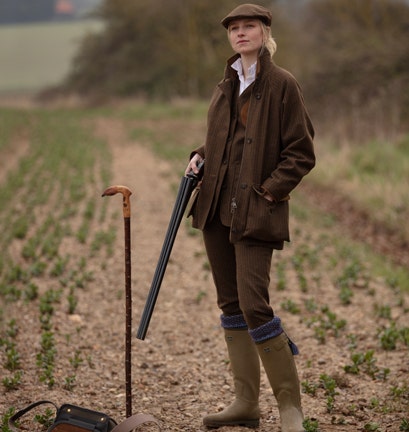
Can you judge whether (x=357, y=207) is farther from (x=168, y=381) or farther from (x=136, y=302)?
(x=168, y=381)

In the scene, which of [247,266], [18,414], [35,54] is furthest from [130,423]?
[35,54]

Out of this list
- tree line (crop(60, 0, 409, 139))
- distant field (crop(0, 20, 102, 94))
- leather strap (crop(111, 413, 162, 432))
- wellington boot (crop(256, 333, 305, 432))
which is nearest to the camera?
leather strap (crop(111, 413, 162, 432))

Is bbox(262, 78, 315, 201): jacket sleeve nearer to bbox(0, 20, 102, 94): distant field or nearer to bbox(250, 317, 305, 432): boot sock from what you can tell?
bbox(250, 317, 305, 432): boot sock

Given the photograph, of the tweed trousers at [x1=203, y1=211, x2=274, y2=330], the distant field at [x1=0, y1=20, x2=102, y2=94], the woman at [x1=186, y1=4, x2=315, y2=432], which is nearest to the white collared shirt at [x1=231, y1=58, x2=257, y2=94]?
the woman at [x1=186, y1=4, x2=315, y2=432]

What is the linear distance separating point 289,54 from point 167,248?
33.6 m

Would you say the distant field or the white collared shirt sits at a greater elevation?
the distant field

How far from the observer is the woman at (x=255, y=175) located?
3928mm

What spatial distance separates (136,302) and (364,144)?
32.3ft

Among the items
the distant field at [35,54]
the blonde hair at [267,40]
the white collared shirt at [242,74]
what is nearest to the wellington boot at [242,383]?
the white collared shirt at [242,74]

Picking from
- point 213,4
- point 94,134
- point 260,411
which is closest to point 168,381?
point 260,411

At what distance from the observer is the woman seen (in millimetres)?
3928

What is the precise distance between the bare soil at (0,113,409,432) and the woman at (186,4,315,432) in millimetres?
695

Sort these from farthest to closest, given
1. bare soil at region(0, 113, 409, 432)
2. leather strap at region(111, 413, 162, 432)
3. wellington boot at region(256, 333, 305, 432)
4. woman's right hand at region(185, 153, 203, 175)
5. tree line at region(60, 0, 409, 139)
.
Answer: tree line at region(60, 0, 409, 139)
bare soil at region(0, 113, 409, 432)
woman's right hand at region(185, 153, 203, 175)
wellington boot at region(256, 333, 305, 432)
leather strap at region(111, 413, 162, 432)

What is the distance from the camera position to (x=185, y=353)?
6.05 metres
